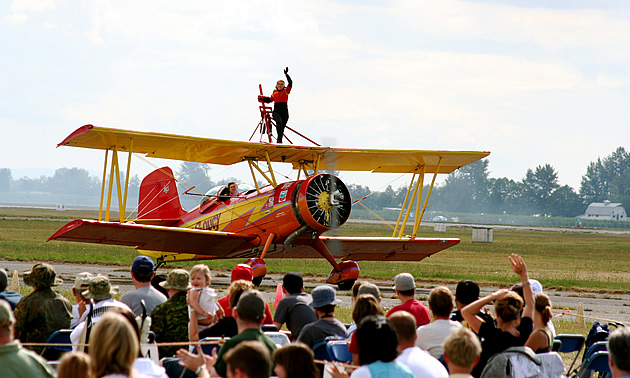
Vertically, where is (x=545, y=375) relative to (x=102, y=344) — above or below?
below

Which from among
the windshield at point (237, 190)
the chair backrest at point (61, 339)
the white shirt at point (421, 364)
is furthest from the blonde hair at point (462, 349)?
the windshield at point (237, 190)

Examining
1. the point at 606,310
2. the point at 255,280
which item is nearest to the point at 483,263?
the point at 606,310

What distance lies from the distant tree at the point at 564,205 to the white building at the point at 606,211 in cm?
914

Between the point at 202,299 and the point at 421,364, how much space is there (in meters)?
2.23

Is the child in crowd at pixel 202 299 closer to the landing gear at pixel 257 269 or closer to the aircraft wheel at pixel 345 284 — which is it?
the landing gear at pixel 257 269

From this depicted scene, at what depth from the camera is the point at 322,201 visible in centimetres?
1419

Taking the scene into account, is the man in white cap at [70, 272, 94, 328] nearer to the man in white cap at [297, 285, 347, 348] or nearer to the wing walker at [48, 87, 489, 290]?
the man in white cap at [297, 285, 347, 348]

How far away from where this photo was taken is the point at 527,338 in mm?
5328

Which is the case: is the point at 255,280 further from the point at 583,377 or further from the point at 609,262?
the point at 609,262

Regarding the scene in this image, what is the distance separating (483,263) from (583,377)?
2190 cm

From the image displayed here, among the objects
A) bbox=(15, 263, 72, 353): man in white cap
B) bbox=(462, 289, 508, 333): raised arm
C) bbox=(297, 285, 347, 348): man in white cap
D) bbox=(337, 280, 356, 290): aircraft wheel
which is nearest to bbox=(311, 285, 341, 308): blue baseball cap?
bbox=(297, 285, 347, 348): man in white cap

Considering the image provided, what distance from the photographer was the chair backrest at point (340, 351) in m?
5.04

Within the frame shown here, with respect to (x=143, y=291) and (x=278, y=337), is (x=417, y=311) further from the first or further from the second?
(x=143, y=291)

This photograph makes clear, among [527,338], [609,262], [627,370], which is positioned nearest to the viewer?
[627,370]
